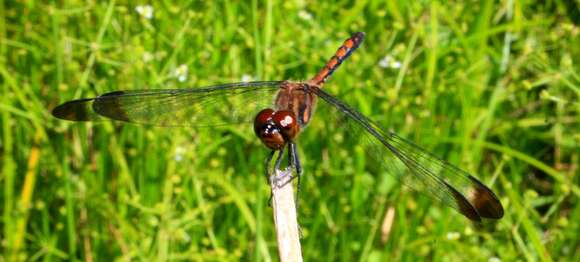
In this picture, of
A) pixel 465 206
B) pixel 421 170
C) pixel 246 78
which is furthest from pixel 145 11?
pixel 465 206

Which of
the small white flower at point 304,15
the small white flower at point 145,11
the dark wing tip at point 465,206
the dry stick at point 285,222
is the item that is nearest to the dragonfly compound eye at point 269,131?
the dry stick at point 285,222

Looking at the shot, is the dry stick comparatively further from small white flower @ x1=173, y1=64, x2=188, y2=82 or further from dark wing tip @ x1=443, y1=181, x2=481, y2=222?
small white flower @ x1=173, y1=64, x2=188, y2=82

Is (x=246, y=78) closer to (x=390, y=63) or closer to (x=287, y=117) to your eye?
(x=390, y=63)

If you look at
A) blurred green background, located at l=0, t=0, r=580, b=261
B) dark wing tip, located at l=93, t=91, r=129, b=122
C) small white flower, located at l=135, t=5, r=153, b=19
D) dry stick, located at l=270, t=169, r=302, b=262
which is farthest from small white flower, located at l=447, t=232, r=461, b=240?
small white flower, located at l=135, t=5, r=153, b=19

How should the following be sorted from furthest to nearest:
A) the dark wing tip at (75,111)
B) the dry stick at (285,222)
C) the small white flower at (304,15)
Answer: the small white flower at (304,15) → the dark wing tip at (75,111) → the dry stick at (285,222)

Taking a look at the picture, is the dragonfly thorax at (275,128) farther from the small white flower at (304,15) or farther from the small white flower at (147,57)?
the small white flower at (304,15)

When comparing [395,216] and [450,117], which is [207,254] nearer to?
[395,216]
